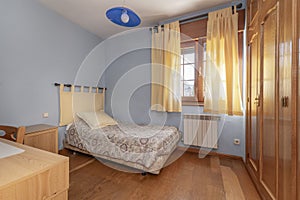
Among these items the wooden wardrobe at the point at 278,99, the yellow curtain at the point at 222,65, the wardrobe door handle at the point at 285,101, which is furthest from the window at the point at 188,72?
the wardrobe door handle at the point at 285,101

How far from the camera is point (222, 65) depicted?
7.70 ft

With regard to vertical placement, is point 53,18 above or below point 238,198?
above

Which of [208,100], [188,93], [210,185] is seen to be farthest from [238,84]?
[210,185]

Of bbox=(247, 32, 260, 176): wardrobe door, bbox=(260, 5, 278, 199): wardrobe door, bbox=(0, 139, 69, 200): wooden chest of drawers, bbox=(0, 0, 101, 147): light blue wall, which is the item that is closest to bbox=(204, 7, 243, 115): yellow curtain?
bbox=(247, 32, 260, 176): wardrobe door

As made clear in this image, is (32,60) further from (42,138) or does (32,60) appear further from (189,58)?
(189,58)

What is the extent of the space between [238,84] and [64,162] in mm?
2476

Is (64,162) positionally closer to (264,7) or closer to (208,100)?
(264,7)

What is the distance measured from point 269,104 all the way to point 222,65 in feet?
4.15

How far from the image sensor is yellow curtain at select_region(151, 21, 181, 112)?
2686 millimetres

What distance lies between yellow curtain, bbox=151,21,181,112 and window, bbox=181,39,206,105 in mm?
171

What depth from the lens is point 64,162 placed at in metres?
0.71

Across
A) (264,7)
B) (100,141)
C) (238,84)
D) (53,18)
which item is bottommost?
(100,141)

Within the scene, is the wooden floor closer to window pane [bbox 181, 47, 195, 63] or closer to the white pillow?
the white pillow

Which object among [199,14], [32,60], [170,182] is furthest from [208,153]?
[32,60]
